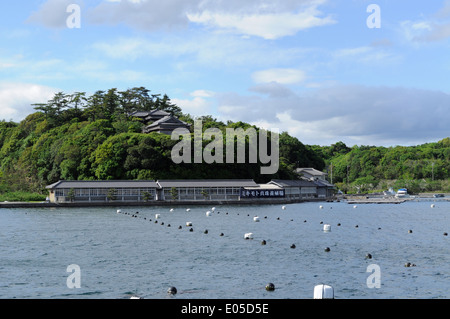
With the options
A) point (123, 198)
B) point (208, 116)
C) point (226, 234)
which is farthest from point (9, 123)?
point (226, 234)

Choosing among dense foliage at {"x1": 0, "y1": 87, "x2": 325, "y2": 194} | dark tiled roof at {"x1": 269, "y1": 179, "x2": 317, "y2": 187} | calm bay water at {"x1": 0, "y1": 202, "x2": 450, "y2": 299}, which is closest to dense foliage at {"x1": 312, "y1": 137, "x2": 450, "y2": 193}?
dense foliage at {"x1": 0, "y1": 87, "x2": 325, "y2": 194}

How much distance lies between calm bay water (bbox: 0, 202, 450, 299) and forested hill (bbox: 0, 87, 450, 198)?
46.2m

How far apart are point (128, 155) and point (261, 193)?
24087 mm

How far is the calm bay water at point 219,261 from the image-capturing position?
19172mm

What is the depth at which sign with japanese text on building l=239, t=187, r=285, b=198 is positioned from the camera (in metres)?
84.4

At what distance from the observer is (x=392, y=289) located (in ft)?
63.0

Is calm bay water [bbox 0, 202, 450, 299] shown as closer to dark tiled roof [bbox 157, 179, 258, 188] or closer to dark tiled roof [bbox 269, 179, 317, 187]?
dark tiled roof [bbox 157, 179, 258, 188]

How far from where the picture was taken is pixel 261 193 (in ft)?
282

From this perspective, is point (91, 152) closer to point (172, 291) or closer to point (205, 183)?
point (205, 183)

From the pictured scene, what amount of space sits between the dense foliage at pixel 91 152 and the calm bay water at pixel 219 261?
4546 cm

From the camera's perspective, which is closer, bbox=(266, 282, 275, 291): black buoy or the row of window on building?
bbox=(266, 282, 275, 291): black buoy

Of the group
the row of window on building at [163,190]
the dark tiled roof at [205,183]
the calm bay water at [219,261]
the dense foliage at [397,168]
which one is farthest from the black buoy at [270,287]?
the dense foliage at [397,168]
